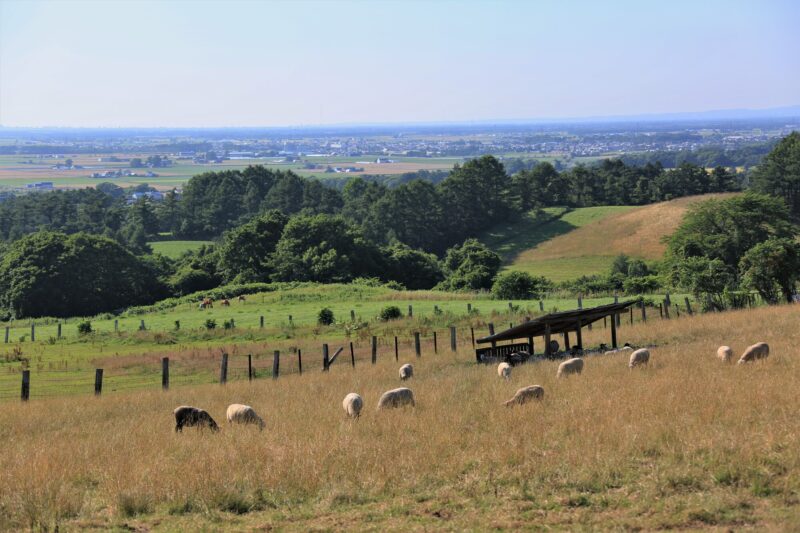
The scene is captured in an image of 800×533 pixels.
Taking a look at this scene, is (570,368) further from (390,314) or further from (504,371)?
(390,314)

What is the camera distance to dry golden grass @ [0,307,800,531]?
39.2 ft

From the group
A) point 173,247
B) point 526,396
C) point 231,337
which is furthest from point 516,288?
point 173,247

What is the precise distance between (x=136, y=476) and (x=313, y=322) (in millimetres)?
41113

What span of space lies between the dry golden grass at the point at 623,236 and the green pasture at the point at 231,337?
175ft

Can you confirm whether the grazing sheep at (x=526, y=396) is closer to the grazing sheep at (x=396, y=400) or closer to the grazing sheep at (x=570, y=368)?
the grazing sheep at (x=396, y=400)

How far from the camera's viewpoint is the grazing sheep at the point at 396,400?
2014 centimetres

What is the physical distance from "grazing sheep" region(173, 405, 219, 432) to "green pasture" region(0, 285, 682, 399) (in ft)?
43.4

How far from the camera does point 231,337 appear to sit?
161ft

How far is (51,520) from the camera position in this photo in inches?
478

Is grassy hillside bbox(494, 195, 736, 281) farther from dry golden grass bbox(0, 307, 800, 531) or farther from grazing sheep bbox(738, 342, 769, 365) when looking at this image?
dry golden grass bbox(0, 307, 800, 531)

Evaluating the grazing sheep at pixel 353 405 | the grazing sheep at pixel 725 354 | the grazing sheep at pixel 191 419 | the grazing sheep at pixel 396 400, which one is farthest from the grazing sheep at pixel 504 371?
the grazing sheep at pixel 191 419

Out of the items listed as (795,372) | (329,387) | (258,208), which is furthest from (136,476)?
(258,208)

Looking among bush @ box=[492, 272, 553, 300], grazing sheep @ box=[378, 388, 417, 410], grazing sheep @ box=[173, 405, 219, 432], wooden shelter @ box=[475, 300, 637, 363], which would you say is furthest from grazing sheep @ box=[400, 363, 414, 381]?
bush @ box=[492, 272, 553, 300]

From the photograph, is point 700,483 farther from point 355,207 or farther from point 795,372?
point 355,207
